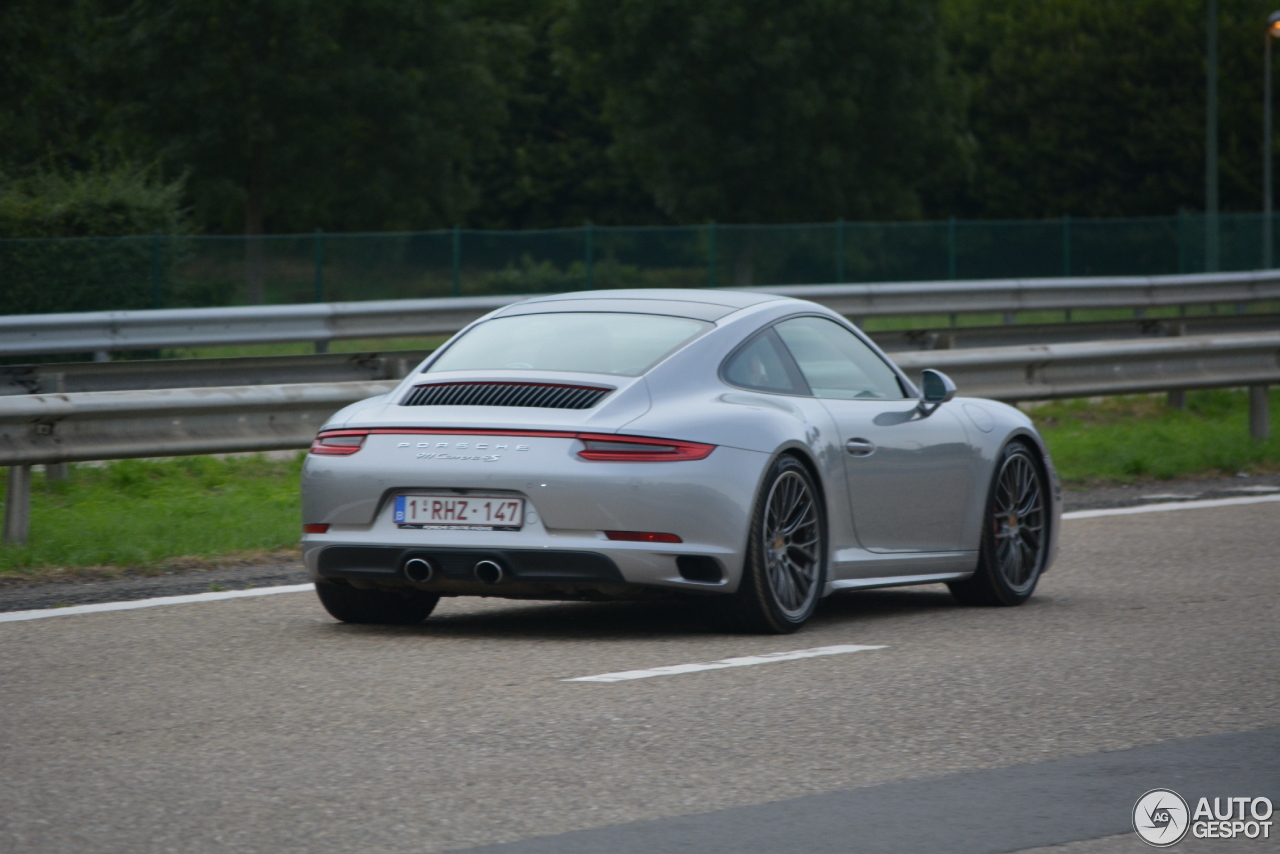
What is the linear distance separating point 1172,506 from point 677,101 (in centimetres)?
3838

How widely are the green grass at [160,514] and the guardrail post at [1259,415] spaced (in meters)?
7.20

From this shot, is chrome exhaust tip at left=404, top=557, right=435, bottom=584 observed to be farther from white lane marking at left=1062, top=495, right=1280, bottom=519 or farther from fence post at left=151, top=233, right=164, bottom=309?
fence post at left=151, top=233, right=164, bottom=309

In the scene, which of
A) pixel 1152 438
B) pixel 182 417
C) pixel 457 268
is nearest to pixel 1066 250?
pixel 457 268

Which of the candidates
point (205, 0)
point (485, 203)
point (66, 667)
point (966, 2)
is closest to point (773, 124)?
point (205, 0)

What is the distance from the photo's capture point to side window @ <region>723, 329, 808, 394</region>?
749cm

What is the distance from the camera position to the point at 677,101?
4941cm

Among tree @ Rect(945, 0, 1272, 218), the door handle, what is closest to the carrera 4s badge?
the door handle

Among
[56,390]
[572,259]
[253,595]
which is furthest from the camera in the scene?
[572,259]

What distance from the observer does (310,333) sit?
19.0m

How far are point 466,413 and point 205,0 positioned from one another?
36.0 metres

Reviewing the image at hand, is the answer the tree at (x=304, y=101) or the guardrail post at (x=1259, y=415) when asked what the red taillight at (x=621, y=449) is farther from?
the tree at (x=304, y=101)

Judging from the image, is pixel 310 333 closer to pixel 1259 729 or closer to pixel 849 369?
pixel 849 369

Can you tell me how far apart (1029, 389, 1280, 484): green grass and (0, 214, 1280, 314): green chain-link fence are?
1108 centimetres

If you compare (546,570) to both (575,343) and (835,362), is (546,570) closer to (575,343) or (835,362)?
(575,343)
